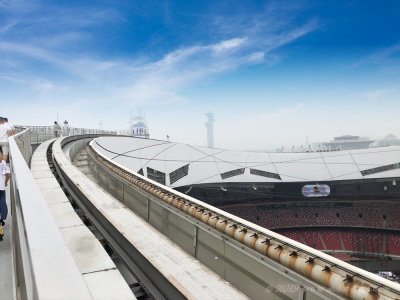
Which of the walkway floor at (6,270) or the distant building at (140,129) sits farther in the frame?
the distant building at (140,129)

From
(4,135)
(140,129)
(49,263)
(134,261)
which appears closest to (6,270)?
(134,261)

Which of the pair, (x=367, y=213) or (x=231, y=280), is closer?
(x=231, y=280)

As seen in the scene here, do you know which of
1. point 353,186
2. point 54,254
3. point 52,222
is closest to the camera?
point 54,254

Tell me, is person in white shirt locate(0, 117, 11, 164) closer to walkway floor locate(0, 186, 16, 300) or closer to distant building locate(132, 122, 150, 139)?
walkway floor locate(0, 186, 16, 300)

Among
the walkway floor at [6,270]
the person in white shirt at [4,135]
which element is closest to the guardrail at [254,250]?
the walkway floor at [6,270]

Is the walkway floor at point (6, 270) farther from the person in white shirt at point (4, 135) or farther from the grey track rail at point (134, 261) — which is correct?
the person in white shirt at point (4, 135)

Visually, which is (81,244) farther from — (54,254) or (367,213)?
(367,213)

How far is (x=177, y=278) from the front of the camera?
1.83m

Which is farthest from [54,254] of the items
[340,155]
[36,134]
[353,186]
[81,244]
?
[353,186]

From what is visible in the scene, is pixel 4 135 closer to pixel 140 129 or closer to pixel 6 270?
pixel 6 270

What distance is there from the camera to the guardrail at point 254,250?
3.98 feet

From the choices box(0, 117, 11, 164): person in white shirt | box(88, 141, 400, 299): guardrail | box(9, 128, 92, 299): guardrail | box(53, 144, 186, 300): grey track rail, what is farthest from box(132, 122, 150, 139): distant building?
box(9, 128, 92, 299): guardrail

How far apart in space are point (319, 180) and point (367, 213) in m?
6.27

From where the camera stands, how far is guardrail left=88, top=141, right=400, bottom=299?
1.21 meters
